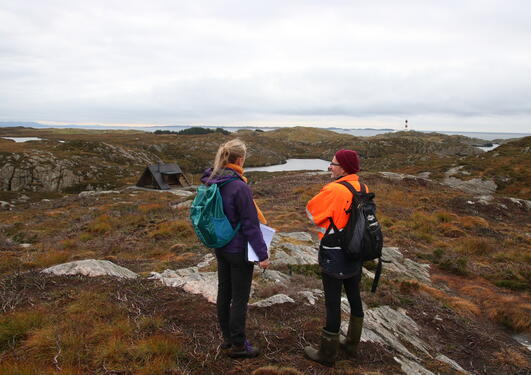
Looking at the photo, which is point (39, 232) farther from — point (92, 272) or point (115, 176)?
point (115, 176)

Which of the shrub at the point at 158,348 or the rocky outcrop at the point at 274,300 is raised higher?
the shrub at the point at 158,348

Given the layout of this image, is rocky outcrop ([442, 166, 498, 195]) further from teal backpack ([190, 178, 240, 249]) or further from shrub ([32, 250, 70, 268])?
teal backpack ([190, 178, 240, 249])

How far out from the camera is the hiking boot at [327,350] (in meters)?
4.19

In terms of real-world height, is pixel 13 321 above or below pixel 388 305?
above

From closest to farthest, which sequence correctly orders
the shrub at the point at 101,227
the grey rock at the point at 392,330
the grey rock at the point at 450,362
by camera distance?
the grey rock at the point at 450,362 → the grey rock at the point at 392,330 → the shrub at the point at 101,227

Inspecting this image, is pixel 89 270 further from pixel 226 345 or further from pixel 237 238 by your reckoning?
pixel 237 238

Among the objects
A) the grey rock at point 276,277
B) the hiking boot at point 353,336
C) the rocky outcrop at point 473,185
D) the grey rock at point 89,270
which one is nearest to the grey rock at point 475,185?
the rocky outcrop at point 473,185

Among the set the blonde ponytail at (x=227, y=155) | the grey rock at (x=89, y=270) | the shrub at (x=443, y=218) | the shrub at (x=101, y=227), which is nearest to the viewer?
the blonde ponytail at (x=227, y=155)

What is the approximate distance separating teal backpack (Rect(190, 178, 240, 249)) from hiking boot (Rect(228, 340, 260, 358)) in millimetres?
1479

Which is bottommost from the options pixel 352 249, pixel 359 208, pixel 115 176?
pixel 115 176

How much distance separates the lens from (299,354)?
4527 mm

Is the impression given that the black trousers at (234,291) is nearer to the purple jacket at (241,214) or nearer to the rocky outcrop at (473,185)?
the purple jacket at (241,214)

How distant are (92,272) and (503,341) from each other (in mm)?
9863

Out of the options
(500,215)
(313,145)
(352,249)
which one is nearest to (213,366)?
(352,249)
